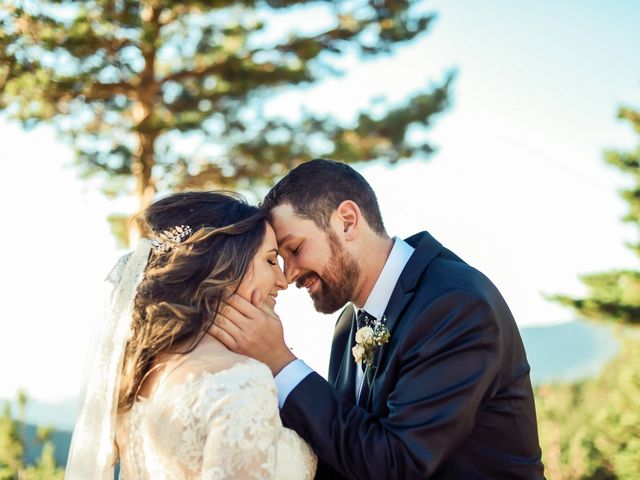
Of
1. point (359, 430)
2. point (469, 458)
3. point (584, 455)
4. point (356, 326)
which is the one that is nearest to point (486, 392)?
point (469, 458)

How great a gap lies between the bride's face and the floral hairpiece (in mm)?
344

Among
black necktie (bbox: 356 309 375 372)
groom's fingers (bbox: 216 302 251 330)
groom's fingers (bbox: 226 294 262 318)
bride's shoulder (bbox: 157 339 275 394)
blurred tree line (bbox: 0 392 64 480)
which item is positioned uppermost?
black necktie (bbox: 356 309 375 372)

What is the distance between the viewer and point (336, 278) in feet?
13.6

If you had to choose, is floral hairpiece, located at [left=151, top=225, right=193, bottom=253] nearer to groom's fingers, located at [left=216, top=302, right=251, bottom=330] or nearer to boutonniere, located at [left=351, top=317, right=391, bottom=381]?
groom's fingers, located at [left=216, top=302, right=251, bottom=330]

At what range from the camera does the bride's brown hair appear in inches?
131

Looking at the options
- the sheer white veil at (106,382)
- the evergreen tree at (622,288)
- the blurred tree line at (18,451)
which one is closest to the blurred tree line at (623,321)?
the evergreen tree at (622,288)

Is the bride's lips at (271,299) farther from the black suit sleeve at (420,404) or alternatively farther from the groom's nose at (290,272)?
the black suit sleeve at (420,404)

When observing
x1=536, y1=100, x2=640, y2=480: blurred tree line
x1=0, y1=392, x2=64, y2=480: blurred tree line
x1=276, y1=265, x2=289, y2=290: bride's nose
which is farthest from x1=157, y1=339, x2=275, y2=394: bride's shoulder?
x1=536, y1=100, x2=640, y2=480: blurred tree line

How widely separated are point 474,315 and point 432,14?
11.2m

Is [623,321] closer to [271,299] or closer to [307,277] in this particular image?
[307,277]

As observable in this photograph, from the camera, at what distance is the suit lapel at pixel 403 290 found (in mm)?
3793

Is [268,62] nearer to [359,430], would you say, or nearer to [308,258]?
[308,258]

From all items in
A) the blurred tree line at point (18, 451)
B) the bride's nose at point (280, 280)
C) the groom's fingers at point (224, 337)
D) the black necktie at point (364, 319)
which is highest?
the bride's nose at point (280, 280)

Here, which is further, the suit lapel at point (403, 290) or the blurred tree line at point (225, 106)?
the blurred tree line at point (225, 106)
